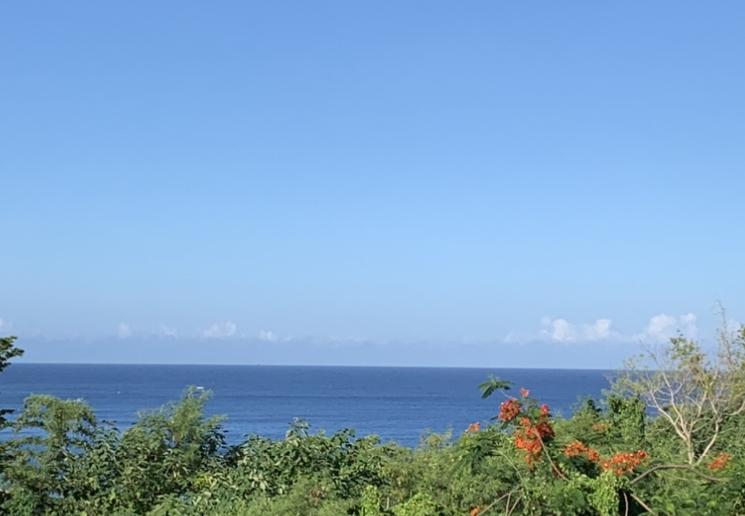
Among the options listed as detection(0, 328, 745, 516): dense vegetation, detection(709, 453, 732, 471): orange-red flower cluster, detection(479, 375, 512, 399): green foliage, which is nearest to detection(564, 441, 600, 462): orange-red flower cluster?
detection(0, 328, 745, 516): dense vegetation

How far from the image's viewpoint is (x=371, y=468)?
47.3ft

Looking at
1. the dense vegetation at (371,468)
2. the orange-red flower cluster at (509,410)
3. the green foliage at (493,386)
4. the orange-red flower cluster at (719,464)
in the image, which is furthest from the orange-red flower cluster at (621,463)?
the green foliage at (493,386)

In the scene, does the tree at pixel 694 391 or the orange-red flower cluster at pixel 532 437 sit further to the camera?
the tree at pixel 694 391

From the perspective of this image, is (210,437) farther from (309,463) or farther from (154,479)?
(309,463)

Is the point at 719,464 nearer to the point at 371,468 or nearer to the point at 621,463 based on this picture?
the point at 621,463

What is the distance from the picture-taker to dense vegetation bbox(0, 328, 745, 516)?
10.1 meters

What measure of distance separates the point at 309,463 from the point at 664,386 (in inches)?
604

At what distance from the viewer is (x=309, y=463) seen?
14.0 m

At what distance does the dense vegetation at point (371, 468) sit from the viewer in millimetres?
10125

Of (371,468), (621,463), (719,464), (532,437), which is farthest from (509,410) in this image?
(371,468)

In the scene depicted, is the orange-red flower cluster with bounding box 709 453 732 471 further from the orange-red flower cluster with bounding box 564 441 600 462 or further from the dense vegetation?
the orange-red flower cluster with bounding box 564 441 600 462

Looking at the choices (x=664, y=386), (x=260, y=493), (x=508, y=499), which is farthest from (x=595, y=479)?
(x=664, y=386)

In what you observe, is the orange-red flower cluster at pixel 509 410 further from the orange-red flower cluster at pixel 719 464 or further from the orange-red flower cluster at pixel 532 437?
the orange-red flower cluster at pixel 719 464

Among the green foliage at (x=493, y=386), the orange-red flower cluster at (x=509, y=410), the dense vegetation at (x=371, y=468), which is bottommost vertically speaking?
the dense vegetation at (x=371, y=468)
